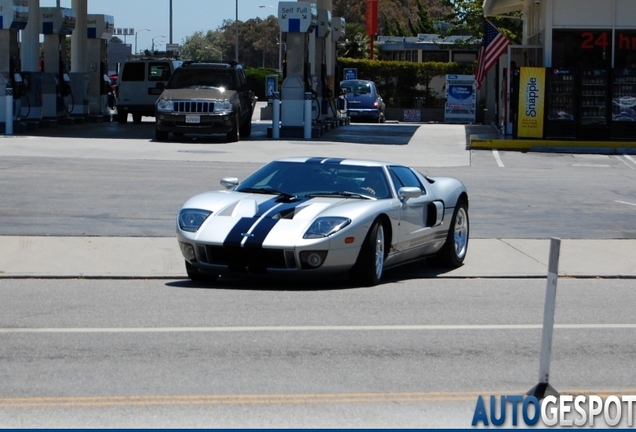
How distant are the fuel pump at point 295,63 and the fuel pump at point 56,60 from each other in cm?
929

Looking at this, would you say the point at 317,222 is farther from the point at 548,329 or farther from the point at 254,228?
the point at 548,329

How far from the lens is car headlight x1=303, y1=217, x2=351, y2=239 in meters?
9.77

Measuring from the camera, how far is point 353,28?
8944cm

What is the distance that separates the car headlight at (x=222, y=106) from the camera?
28.4 meters

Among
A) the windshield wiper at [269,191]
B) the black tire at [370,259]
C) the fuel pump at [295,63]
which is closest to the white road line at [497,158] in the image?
the fuel pump at [295,63]

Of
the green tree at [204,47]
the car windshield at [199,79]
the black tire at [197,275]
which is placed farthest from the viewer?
the green tree at [204,47]

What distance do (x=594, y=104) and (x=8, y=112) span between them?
54.4 ft

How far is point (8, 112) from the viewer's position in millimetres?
29953

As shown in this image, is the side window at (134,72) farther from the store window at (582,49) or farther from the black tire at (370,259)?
the black tire at (370,259)

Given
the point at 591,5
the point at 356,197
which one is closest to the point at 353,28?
the point at 591,5

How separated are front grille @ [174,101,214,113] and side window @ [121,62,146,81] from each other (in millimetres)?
10056

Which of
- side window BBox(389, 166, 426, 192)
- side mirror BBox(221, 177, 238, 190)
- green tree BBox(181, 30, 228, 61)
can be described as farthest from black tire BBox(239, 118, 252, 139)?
green tree BBox(181, 30, 228, 61)

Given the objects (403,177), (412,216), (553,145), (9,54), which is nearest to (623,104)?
(553,145)

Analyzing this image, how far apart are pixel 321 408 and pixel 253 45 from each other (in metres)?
132
